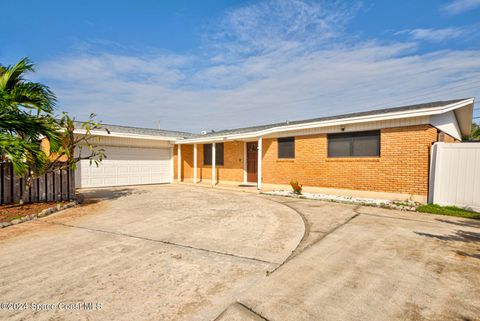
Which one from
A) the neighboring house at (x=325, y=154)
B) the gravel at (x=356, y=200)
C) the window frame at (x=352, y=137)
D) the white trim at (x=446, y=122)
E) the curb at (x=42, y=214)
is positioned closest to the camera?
the curb at (x=42, y=214)

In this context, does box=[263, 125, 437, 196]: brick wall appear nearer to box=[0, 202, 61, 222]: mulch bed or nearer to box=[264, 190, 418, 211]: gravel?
box=[264, 190, 418, 211]: gravel

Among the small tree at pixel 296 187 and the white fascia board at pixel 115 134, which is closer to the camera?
the small tree at pixel 296 187

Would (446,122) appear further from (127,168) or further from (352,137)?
(127,168)

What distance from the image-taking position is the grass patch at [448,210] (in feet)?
22.3

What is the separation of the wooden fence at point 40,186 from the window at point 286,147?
29.7 ft

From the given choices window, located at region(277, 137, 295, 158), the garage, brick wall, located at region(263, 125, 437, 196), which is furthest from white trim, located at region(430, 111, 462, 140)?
the garage

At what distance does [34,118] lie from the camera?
688 centimetres

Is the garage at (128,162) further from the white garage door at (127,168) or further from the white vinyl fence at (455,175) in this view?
the white vinyl fence at (455,175)

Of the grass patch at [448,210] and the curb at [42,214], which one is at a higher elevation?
the grass patch at [448,210]

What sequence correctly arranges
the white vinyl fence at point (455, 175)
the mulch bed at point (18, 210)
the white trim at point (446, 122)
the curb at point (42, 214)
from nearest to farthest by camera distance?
the curb at point (42, 214)
the mulch bed at point (18, 210)
the white vinyl fence at point (455, 175)
the white trim at point (446, 122)

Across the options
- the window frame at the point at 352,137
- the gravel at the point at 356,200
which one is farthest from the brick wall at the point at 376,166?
the gravel at the point at 356,200

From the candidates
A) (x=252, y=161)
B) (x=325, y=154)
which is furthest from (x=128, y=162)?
(x=325, y=154)

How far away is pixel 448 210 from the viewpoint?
7.24 meters

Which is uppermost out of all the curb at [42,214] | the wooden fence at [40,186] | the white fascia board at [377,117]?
the white fascia board at [377,117]
